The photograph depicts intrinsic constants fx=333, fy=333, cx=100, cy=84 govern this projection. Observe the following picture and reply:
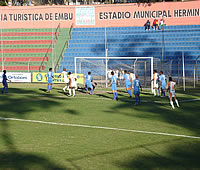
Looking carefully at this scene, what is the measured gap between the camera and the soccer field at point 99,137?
8.45 m

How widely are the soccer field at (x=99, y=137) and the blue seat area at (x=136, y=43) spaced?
22745 millimetres

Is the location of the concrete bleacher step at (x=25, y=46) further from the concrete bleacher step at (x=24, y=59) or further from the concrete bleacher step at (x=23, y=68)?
the concrete bleacher step at (x=23, y=68)

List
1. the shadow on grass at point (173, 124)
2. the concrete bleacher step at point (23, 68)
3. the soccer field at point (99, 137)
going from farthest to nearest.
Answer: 1. the concrete bleacher step at point (23, 68)
2. the soccer field at point (99, 137)
3. the shadow on grass at point (173, 124)

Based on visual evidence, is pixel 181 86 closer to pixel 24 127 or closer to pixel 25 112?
pixel 25 112

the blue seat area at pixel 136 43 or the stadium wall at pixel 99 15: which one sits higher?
the stadium wall at pixel 99 15

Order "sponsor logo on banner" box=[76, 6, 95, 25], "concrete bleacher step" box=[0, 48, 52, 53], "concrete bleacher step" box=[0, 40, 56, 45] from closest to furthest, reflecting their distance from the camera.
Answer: "concrete bleacher step" box=[0, 48, 52, 53] → "concrete bleacher step" box=[0, 40, 56, 45] → "sponsor logo on banner" box=[76, 6, 95, 25]

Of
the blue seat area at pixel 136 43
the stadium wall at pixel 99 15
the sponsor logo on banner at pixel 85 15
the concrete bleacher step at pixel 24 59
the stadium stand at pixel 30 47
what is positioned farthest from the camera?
the sponsor logo on banner at pixel 85 15

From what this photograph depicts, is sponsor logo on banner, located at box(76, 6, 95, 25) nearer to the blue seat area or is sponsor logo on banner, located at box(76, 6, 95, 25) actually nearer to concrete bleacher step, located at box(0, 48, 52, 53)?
the blue seat area

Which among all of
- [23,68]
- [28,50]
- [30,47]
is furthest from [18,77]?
[30,47]

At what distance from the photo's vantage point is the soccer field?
8453 mm

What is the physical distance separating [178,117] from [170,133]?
3.74m

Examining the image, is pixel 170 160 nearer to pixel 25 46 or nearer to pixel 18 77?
pixel 18 77

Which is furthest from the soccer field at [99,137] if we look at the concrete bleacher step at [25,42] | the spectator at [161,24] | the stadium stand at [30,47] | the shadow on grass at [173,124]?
the concrete bleacher step at [25,42]

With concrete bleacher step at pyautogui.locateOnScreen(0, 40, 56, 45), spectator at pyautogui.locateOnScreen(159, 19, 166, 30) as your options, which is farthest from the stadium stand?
spectator at pyautogui.locateOnScreen(159, 19, 166, 30)
